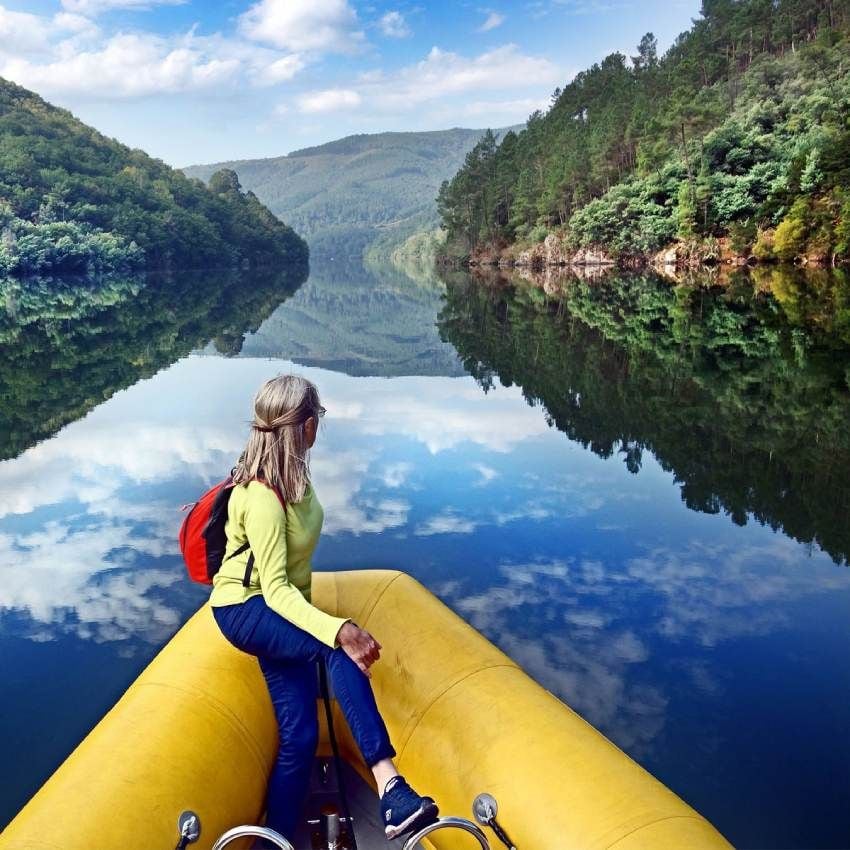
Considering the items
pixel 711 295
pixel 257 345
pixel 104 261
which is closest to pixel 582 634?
pixel 257 345

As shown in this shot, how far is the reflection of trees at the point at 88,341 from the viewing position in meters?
14.4

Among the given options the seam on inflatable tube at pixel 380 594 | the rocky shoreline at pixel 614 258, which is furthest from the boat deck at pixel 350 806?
the rocky shoreline at pixel 614 258

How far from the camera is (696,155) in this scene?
4859 centimetres

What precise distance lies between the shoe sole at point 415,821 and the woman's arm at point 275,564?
693mm

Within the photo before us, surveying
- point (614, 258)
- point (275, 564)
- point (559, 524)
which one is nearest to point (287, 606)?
point (275, 564)

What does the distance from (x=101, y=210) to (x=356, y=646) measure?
87.6m

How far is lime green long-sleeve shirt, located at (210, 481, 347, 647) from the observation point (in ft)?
9.77

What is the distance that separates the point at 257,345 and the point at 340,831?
2150 cm

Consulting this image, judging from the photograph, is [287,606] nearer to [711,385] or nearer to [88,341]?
[711,385]

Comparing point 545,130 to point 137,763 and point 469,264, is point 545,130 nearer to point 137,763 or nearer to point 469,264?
point 469,264

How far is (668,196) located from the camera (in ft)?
168

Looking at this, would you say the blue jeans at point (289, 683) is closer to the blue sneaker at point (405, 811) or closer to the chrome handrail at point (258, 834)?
the blue sneaker at point (405, 811)

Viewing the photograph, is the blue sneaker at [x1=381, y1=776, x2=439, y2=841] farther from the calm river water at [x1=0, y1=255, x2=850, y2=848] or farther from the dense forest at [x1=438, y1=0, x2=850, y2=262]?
the dense forest at [x1=438, y1=0, x2=850, y2=262]

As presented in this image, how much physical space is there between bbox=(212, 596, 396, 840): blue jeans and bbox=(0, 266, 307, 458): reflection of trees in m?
9.60
